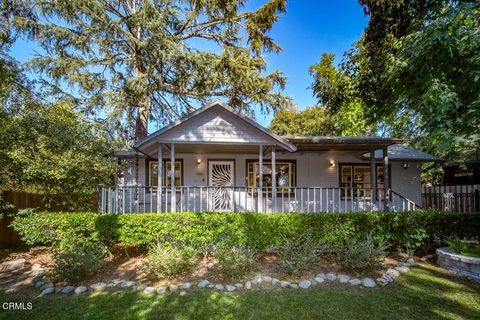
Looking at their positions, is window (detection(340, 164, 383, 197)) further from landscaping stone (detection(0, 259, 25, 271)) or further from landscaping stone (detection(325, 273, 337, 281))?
landscaping stone (detection(0, 259, 25, 271))

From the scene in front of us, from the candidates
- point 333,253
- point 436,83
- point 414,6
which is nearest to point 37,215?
point 333,253

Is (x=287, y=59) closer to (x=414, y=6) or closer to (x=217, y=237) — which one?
(x=414, y=6)

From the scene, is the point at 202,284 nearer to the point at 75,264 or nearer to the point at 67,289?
the point at 67,289

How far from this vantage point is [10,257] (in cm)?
718

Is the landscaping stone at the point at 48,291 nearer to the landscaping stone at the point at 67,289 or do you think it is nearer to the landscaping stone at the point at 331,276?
the landscaping stone at the point at 67,289

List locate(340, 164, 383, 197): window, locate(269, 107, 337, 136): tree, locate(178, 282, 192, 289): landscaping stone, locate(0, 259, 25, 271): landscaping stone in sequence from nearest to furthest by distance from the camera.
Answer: locate(178, 282, 192, 289): landscaping stone, locate(0, 259, 25, 271): landscaping stone, locate(340, 164, 383, 197): window, locate(269, 107, 337, 136): tree

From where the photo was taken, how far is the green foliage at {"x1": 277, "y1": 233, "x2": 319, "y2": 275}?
576cm

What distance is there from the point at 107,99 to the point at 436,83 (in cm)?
1193

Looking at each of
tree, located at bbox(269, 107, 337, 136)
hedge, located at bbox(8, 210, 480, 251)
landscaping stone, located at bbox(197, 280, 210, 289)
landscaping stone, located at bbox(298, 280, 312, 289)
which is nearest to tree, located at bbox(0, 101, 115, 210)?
hedge, located at bbox(8, 210, 480, 251)

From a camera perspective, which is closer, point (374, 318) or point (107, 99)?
point (374, 318)

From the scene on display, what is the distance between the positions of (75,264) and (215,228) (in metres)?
3.20

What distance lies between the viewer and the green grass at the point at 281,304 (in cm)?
417

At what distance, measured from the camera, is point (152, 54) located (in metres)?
11.9
